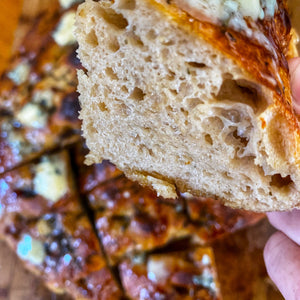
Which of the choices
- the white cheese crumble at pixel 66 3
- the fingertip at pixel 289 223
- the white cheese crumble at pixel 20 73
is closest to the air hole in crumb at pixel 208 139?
the fingertip at pixel 289 223

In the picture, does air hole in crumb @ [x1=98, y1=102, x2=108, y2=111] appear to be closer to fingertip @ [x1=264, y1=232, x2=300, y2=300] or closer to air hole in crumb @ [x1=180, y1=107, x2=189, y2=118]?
air hole in crumb @ [x1=180, y1=107, x2=189, y2=118]

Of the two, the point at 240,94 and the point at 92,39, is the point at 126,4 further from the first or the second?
the point at 240,94

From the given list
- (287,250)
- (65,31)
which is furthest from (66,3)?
(287,250)

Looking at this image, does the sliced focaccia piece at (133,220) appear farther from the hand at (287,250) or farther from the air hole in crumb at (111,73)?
the air hole in crumb at (111,73)

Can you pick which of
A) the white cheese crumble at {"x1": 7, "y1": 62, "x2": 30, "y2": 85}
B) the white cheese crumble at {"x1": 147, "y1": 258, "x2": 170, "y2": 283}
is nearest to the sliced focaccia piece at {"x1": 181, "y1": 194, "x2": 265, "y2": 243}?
the white cheese crumble at {"x1": 147, "y1": 258, "x2": 170, "y2": 283}

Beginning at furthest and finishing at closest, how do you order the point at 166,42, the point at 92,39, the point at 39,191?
the point at 39,191 → the point at 92,39 → the point at 166,42

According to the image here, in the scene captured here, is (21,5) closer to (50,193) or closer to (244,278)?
(50,193)

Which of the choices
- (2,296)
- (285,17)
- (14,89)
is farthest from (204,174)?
(2,296)
